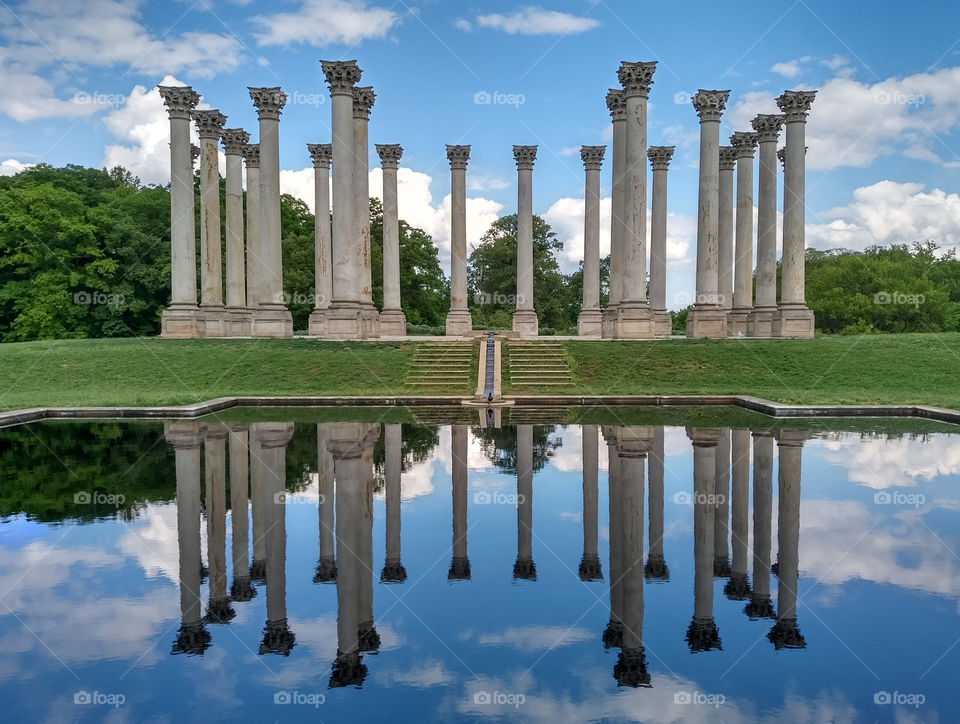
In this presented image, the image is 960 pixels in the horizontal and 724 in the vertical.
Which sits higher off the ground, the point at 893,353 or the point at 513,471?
the point at 893,353

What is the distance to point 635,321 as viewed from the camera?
4369 centimetres

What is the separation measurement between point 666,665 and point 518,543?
454 centimetres

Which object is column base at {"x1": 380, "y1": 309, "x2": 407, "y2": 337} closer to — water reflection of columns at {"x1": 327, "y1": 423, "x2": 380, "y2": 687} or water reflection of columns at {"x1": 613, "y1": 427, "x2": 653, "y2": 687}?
water reflection of columns at {"x1": 327, "y1": 423, "x2": 380, "y2": 687}

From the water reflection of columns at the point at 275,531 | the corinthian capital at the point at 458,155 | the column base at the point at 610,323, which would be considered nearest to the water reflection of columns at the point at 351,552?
the water reflection of columns at the point at 275,531

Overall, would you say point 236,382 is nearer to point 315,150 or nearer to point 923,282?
point 315,150

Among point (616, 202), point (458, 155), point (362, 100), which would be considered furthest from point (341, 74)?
point (616, 202)

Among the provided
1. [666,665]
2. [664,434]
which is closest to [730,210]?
[664,434]

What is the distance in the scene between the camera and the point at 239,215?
5331 cm

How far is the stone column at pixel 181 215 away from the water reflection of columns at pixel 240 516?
2711cm

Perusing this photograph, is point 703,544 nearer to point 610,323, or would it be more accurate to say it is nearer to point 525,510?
point 525,510

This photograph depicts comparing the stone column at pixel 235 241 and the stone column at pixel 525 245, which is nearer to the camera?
the stone column at pixel 235 241

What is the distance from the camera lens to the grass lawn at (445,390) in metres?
34.4

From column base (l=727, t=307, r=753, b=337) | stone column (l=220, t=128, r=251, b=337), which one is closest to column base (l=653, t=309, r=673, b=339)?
column base (l=727, t=307, r=753, b=337)

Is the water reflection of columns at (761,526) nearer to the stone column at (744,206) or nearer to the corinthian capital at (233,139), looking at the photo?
the stone column at (744,206)
